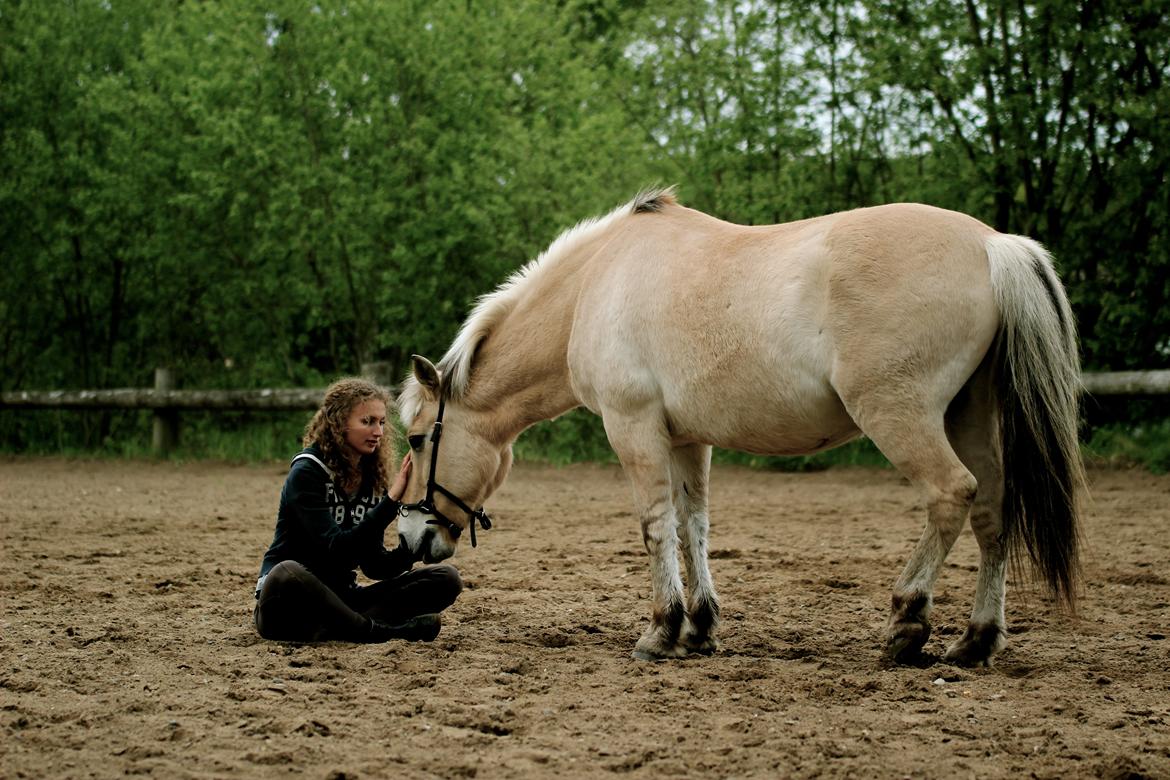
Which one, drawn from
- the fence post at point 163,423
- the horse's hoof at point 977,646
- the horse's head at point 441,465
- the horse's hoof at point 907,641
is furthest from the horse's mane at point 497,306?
the fence post at point 163,423

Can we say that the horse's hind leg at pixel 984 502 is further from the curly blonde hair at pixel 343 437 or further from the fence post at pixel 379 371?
the fence post at pixel 379 371

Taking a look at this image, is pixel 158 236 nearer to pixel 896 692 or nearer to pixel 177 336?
pixel 177 336

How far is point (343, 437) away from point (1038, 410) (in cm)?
258

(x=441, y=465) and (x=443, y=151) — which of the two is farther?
(x=443, y=151)

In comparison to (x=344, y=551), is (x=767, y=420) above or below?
above

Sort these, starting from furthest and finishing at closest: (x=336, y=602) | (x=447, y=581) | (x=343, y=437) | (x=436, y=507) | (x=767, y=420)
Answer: (x=436, y=507) < (x=447, y=581) < (x=343, y=437) < (x=336, y=602) < (x=767, y=420)

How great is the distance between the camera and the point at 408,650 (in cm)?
446

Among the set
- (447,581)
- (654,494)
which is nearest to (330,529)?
(447,581)

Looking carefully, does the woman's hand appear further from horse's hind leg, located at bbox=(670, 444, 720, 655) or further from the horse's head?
horse's hind leg, located at bbox=(670, 444, 720, 655)

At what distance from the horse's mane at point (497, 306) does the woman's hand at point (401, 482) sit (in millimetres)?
268

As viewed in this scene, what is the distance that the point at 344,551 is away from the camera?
181 inches

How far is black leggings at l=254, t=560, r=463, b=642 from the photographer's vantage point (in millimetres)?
4484

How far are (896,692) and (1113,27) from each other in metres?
8.52

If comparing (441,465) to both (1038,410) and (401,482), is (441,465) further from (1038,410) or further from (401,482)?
(1038,410)
